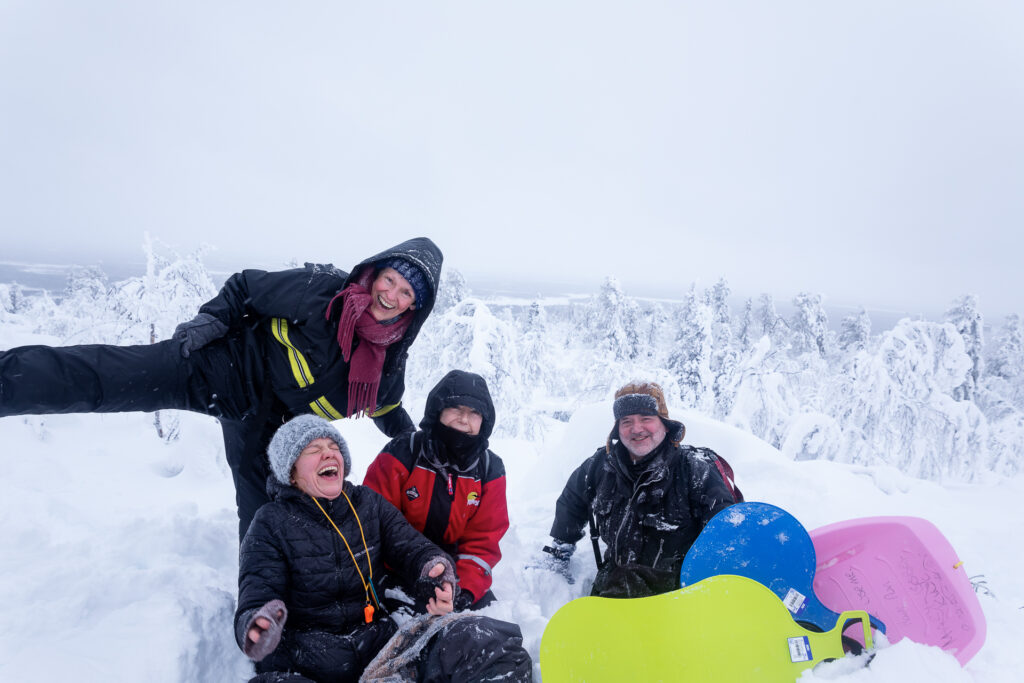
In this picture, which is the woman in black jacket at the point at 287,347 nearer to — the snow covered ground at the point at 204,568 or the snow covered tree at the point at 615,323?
the snow covered ground at the point at 204,568

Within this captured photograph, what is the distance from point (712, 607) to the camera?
211 cm

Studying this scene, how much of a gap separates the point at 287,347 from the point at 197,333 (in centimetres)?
42

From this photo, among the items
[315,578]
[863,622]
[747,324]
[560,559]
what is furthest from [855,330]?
[315,578]

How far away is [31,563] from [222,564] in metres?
0.92

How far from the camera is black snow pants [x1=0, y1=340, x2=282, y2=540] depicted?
1.83m

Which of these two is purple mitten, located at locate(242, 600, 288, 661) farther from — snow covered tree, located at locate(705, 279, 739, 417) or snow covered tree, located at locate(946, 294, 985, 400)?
snow covered tree, located at locate(946, 294, 985, 400)

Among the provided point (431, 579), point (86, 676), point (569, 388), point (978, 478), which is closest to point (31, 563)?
point (86, 676)

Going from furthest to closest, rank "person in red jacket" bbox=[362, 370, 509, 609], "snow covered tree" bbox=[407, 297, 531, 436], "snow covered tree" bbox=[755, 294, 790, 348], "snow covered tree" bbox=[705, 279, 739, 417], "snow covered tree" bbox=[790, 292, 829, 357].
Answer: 1. "snow covered tree" bbox=[755, 294, 790, 348]
2. "snow covered tree" bbox=[790, 292, 829, 357]
3. "snow covered tree" bbox=[705, 279, 739, 417]
4. "snow covered tree" bbox=[407, 297, 531, 436]
5. "person in red jacket" bbox=[362, 370, 509, 609]

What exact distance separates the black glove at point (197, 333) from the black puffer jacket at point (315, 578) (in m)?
0.81

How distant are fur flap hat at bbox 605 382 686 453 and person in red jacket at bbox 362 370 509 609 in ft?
2.78

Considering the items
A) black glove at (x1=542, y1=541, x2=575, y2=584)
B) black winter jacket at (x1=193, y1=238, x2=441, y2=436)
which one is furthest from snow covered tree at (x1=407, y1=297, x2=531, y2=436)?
black winter jacket at (x1=193, y1=238, x2=441, y2=436)

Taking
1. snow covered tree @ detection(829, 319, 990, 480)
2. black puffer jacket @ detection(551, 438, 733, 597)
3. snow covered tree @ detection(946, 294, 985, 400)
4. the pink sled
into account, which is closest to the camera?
the pink sled

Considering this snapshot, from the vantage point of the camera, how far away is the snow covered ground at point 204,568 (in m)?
1.93

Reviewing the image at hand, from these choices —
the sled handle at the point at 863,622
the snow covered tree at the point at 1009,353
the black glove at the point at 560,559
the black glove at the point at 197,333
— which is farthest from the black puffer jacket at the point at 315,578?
the snow covered tree at the point at 1009,353
